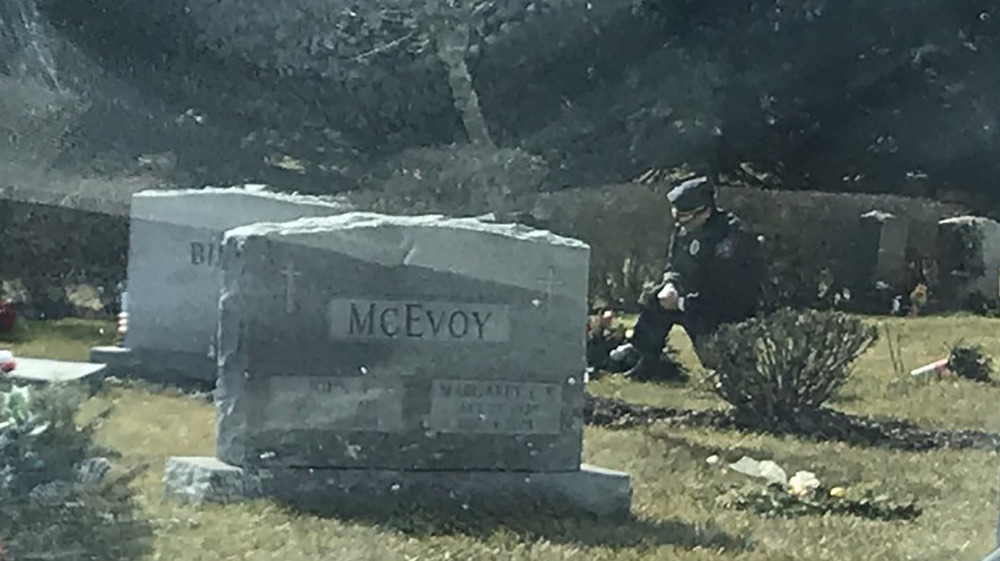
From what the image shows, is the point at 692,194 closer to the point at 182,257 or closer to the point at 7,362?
the point at 182,257

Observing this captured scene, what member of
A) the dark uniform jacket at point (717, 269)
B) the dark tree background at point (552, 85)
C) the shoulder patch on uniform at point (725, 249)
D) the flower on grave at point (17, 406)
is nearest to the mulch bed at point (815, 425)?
the dark uniform jacket at point (717, 269)

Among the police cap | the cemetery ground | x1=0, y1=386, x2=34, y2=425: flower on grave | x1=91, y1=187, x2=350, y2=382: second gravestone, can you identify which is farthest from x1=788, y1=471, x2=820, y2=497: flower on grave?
x1=0, y1=386, x2=34, y2=425: flower on grave

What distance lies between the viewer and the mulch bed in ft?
8.07

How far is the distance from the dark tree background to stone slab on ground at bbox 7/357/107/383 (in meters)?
0.34

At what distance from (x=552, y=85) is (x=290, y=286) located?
598 mm

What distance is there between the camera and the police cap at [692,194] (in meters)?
2.42

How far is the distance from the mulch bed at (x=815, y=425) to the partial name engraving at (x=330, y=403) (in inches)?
15.0

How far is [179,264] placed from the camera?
7.63ft

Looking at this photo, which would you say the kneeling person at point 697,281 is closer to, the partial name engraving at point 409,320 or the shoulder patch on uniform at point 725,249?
the shoulder patch on uniform at point 725,249

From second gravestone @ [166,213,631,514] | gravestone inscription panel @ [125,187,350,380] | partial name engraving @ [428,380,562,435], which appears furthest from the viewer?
partial name engraving @ [428,380,562,435]

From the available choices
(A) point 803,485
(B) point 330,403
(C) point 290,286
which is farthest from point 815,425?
(C) point 290,286

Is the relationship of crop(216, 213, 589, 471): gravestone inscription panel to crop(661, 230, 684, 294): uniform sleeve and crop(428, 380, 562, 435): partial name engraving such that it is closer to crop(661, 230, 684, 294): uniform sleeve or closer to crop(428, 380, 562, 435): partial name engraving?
crop(428, 380, 562, 435): partial name engraving

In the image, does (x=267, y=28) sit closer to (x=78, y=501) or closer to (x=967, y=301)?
(x=78, y=501)

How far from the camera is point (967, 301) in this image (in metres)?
2.67
